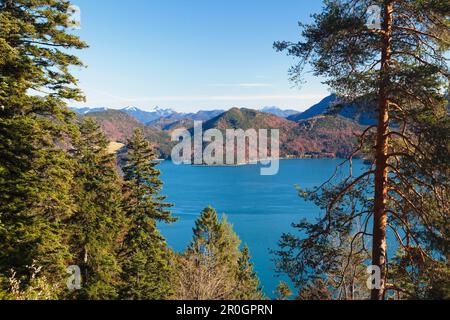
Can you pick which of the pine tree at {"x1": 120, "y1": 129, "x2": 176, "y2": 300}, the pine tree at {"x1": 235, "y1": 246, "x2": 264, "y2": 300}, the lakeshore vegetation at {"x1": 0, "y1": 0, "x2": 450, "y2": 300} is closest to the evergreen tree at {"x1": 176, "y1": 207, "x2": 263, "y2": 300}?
the pine tree at {"x1": 235, "y1": 246, "x2": 264, "y2": 300}

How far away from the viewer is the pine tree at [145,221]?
18844 millimetres

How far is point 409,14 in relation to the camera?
24.3 feet

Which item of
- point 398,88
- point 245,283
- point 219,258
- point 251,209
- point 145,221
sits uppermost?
point 398,88

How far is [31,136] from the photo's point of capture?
955 cm

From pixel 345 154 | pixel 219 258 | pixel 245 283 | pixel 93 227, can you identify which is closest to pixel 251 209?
pixel 245 283

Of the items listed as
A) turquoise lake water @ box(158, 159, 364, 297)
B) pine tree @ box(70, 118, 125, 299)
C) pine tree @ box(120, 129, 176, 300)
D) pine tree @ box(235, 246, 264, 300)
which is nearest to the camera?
pine tree @ box(70, 118, 125, 299)

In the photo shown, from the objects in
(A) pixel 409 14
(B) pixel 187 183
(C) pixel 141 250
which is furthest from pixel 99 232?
(B) pixel 187 183

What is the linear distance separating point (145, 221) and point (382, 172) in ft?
48.3

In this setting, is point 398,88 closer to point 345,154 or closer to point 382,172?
point 382,172

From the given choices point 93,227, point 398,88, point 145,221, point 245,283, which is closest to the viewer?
point 398,88

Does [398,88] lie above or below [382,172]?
above

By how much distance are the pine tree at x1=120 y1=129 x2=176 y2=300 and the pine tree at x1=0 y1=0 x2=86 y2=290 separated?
27.9 ft

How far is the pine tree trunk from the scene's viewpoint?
23.6 ft

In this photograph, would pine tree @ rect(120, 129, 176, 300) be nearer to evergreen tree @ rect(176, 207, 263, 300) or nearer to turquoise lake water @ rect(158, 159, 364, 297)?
evergreen tree @ rect(176, 207, 263, 300)
